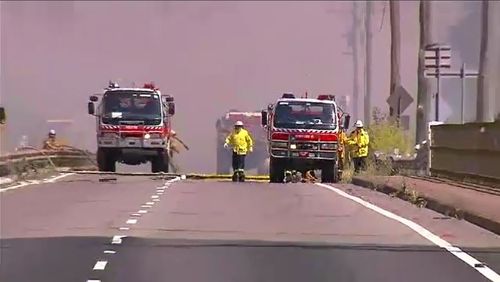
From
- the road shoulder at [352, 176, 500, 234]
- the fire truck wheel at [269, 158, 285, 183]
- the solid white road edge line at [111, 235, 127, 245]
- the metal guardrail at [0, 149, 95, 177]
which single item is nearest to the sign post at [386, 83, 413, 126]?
the fire truck wheel at [269, 158, 285, 183]

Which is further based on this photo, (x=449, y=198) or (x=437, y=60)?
(x=437, y=60)

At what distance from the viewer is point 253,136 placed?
45875 mm

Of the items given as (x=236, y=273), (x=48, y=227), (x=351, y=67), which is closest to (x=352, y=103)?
(x=351, y=67)

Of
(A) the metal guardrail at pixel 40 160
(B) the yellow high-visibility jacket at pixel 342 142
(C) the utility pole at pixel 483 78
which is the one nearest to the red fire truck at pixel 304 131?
(B) the yellow high-visibility jacket at pixel 342 142

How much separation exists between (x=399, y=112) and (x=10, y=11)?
30438 mm

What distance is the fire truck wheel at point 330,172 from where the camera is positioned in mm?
30681

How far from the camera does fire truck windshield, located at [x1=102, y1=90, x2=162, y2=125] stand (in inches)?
1280

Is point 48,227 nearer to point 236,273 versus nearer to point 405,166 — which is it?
point 236,273

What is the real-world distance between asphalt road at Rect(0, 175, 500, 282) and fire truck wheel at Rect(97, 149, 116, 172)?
11.9 meters

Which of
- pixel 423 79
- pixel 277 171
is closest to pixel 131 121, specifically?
pixel 277 171

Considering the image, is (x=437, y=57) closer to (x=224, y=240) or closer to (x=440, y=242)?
(x=440, y=242)

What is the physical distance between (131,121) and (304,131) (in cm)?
569

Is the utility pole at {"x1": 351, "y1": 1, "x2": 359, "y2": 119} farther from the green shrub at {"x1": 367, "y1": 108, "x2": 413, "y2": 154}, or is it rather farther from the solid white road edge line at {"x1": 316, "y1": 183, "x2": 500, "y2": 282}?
the solid white road edge line at {"x1": 316, "y1": 183, "x2": 500, "y2": 282}

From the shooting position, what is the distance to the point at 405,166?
3244 cm
